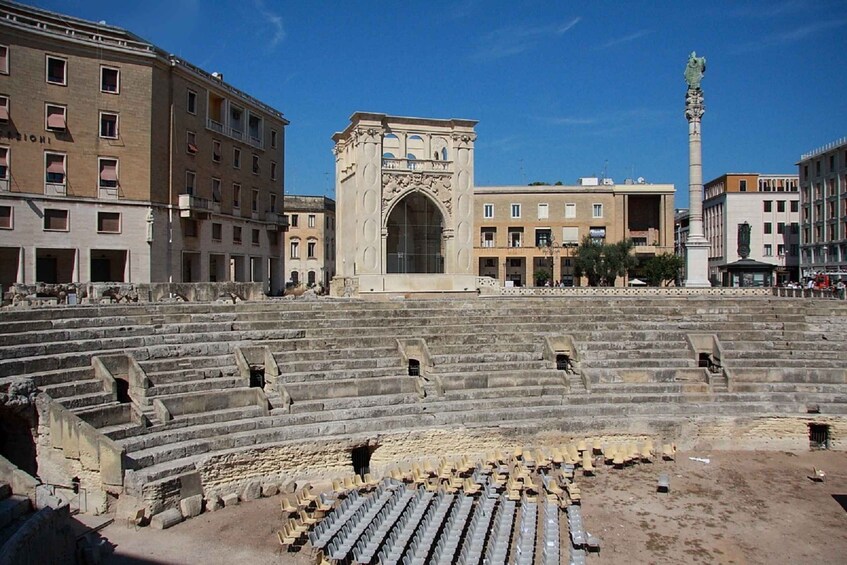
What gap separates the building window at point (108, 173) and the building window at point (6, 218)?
333cm

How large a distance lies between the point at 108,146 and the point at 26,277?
5817mm

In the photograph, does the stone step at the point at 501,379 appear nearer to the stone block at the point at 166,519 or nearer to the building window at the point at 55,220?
the stone block at the point at 166,519

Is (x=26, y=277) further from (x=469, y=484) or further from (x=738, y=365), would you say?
(x=738, y=365)

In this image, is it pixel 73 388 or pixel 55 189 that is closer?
pixel 73 388

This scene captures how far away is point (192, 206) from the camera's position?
28484 millimetres

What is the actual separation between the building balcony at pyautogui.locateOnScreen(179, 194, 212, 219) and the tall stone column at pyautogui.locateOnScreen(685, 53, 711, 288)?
20.4m

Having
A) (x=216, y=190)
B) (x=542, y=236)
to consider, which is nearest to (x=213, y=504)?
(x=216, y=190)

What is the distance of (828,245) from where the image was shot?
46969mm

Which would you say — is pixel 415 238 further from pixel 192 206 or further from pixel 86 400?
pixel 86 400

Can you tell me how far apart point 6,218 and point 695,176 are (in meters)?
26.2

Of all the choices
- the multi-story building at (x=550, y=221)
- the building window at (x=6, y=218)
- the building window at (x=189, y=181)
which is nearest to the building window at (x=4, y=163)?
the building window at (x=6, y=218)

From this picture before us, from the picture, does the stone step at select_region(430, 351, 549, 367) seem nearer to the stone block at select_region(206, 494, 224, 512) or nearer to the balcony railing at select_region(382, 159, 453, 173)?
the stone block at select_region(206, 494, 224, 512)

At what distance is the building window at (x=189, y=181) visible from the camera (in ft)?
96.3

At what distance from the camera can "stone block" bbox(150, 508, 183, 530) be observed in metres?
11.8
